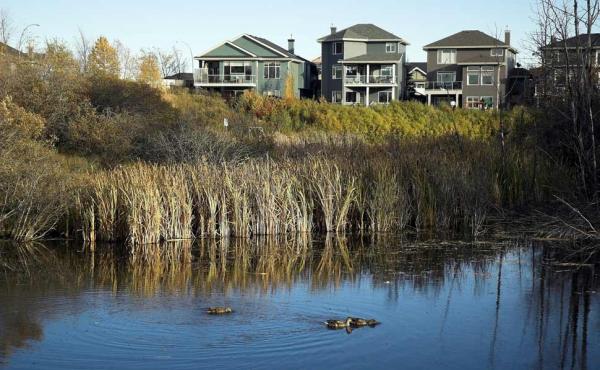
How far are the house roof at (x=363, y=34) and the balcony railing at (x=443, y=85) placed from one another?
14.4 ft

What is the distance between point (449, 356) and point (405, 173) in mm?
10220

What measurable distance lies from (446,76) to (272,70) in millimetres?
14549

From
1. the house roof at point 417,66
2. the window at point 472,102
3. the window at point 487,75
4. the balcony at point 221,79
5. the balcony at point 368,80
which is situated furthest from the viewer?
the house roof at point 417,66

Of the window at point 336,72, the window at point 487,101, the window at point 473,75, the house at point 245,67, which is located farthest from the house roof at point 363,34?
the window at point 487,101

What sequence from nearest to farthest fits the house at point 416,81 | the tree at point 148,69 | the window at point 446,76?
1. the tree at point 148,69
2. the window at point 446,76
3. the house at point 416,81

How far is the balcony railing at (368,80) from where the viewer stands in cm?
6521

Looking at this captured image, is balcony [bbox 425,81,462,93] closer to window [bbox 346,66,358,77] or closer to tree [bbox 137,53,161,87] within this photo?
window [bbox 346,66,358,77]

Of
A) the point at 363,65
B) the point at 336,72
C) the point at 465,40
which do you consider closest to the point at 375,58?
the point at 363,65

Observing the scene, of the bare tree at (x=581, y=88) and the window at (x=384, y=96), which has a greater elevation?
the window at (x=384, y=96)

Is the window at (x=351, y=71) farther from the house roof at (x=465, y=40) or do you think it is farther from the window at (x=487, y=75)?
the window at (x=487, y=75)

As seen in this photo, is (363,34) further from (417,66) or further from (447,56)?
(417,66)

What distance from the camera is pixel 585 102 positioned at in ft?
53.0

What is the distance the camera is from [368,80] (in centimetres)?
6562

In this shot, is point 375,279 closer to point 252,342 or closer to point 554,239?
point 252,342
